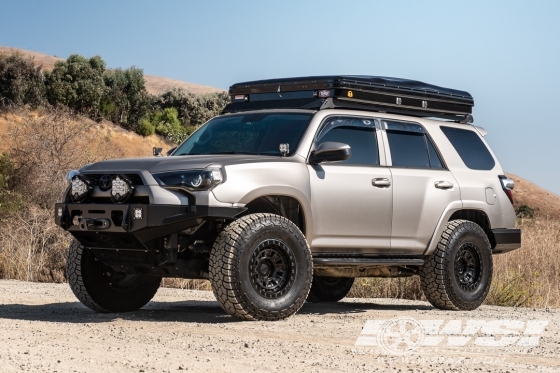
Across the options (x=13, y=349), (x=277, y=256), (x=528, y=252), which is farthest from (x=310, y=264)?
(x=528, y=252)

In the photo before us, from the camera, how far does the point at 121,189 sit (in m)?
7.94

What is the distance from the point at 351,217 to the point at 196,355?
10.4ft

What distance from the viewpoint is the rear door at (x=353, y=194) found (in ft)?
28.8

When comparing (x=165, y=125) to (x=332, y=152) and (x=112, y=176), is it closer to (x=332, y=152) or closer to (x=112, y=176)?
(x=332, y=152)

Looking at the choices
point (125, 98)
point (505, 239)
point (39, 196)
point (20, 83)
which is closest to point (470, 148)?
point (505, 239)

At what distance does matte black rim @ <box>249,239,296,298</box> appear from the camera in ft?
26.5

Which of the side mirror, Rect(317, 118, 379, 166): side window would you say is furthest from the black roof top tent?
the side mirror

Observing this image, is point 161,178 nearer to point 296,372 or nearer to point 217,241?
point 217,241

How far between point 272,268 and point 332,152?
1.20 meters

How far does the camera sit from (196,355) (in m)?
6.22

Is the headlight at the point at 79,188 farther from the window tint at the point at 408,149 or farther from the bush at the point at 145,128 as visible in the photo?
the bush at the point at 145,128

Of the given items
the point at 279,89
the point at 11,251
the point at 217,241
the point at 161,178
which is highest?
the point at 279,89

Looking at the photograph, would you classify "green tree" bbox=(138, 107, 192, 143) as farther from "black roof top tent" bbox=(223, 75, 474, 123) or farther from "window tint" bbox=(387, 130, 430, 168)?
"window tint" bbox=(387, 130, 430, 168)

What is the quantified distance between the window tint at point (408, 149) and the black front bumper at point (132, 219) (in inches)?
91.2
